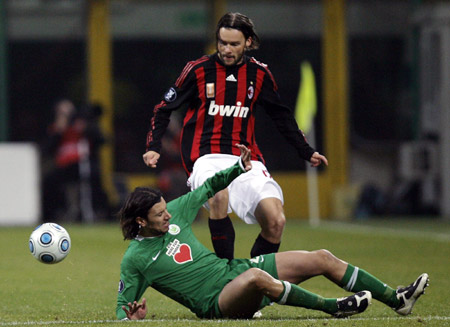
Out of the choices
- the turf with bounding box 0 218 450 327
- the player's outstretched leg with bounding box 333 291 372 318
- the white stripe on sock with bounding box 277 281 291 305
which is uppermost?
the white stripe on sock with bounding box 277 281 291 305

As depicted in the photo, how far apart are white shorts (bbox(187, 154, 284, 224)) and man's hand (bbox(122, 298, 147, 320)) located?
4.26 ft

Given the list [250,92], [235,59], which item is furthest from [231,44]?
[250,92]

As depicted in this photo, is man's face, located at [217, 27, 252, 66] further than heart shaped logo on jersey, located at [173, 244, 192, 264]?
Yes

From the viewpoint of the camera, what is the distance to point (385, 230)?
15422mm

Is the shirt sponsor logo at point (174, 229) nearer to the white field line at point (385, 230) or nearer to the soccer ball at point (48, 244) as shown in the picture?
the soccer ball at point (48, 244)

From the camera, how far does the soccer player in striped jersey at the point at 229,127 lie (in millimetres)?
7094

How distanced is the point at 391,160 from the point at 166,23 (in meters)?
5.20

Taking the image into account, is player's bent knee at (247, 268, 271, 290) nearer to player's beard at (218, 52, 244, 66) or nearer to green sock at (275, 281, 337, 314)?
green sock at (275, 281, 337, 314)

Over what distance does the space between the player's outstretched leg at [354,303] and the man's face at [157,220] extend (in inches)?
45.3

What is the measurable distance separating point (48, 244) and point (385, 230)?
30.9 feet

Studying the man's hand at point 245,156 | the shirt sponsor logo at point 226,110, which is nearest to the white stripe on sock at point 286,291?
the man's hand at point 245,156

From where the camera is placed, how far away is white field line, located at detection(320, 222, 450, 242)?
553 inches

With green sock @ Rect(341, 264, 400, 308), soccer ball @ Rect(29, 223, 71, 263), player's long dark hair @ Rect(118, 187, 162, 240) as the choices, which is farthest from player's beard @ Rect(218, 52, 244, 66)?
green sock @ Rect(341, 264, 400, 308)

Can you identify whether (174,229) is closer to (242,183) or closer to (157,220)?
(157,220)
